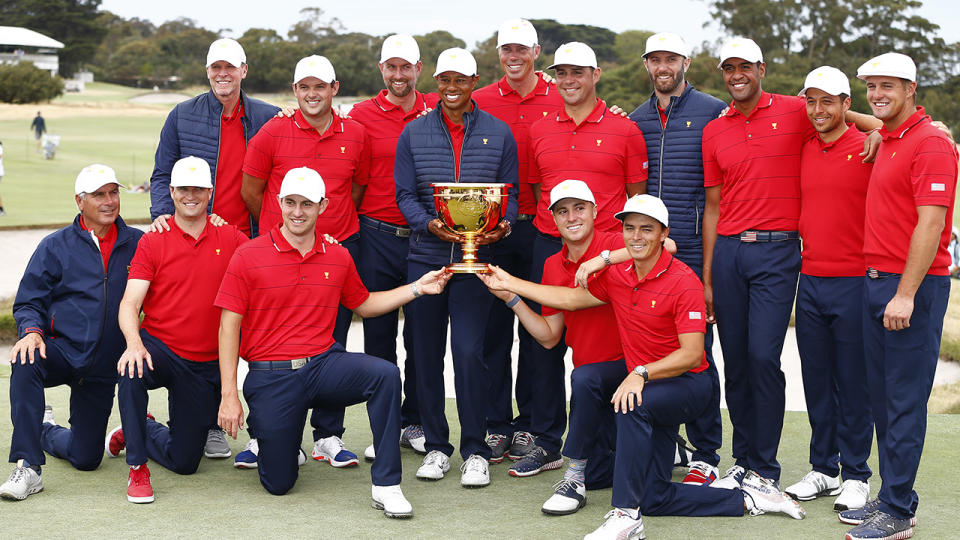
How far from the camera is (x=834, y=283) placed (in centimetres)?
562

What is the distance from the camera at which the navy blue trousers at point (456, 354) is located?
20.0 feet

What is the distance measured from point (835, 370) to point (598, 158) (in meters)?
1.72

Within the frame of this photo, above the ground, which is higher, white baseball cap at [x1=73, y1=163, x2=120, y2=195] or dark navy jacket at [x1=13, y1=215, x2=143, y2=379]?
white baseball cap at [x1=73, y1=163, x2=120, y2=195]

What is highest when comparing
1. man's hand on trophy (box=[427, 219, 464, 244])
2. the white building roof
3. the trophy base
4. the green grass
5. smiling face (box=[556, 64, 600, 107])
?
the white building roof

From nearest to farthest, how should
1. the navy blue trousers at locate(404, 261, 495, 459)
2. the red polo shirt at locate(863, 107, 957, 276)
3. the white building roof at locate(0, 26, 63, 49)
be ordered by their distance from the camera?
the red polo shirt at locate(863, 107, 957, 276), the navy blue trousers at locate(404, 261, 495, 459), the white building roof at locate(0, 26, 63, 49)

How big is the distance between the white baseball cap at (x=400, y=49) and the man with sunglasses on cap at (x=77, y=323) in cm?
177

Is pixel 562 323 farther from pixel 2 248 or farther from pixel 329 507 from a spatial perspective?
pixel 2 248

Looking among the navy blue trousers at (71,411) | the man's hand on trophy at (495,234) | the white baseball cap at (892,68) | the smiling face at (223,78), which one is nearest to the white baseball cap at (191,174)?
the smiling face at (223,78)

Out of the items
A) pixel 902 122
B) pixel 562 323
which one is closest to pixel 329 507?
pixel 562 323

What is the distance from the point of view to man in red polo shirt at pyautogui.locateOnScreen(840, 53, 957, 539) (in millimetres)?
5000

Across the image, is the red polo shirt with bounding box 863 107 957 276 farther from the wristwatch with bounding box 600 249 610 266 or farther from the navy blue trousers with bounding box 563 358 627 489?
the navy blue trousers with bounding box 563 358 627 489

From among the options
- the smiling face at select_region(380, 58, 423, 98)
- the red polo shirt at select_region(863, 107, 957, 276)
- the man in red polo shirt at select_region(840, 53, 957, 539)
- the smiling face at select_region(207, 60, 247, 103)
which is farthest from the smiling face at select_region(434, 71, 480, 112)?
the red polo shirt at select_region(863, 107, 957, 276)

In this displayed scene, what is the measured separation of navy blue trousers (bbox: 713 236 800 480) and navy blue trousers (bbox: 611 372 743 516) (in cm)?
40

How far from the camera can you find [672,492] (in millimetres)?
5465
